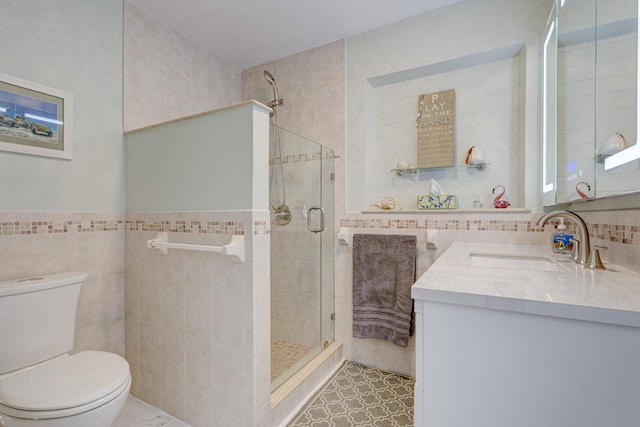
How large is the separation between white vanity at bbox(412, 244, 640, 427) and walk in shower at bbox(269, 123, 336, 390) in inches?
47.0

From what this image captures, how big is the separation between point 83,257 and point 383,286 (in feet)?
6.44

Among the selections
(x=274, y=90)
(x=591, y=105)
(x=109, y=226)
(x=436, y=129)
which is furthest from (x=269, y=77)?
(x=591, y=105)

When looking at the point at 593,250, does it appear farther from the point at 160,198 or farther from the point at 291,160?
the point at 160,198

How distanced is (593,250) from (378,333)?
54.7 inches

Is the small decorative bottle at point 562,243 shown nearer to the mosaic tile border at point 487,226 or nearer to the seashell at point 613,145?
the mosaic tile border at point 487,226

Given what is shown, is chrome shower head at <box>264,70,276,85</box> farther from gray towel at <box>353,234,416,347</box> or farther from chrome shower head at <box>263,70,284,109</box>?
gray towel at <box>353,234,416,347</box>

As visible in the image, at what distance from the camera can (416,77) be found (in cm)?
227

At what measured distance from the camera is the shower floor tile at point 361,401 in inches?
65.9

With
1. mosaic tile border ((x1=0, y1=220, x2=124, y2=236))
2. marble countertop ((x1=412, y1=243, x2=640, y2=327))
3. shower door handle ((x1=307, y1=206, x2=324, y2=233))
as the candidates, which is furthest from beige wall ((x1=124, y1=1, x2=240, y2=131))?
marble countertop ((x1=412, y1=243, x2=640, y2=327))

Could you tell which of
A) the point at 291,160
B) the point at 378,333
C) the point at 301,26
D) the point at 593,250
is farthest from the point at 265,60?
the point at 593,250

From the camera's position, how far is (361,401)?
1854mm

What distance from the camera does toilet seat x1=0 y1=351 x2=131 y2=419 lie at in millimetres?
1106

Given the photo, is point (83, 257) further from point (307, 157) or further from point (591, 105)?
point (591, 105)

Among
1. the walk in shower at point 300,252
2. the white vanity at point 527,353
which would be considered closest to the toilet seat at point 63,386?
the walk in shower at point 300,252
